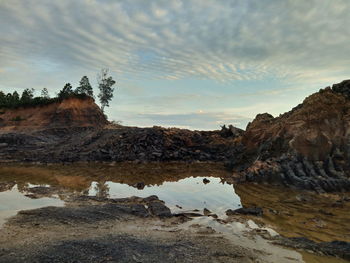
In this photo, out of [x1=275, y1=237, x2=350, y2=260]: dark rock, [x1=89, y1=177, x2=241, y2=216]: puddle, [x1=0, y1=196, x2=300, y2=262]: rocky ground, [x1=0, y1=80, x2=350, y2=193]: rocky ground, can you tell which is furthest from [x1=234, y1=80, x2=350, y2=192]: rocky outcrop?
[x1=0, y1=196, x2=300, y2=262]: rocky ground

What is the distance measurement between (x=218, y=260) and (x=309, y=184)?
12.7 meters

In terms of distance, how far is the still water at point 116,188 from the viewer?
1391cm

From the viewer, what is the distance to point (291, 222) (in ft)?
38.8

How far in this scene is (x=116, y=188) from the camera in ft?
59.5

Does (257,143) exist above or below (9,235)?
above

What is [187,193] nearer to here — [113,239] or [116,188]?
[116,188]

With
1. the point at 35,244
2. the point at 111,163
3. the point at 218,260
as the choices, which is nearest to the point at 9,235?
the point at 35,244

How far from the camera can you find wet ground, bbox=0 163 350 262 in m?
8.18

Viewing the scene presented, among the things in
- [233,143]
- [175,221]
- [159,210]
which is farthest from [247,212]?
[233,143]

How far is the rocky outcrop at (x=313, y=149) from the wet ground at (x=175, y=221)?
1.36 m

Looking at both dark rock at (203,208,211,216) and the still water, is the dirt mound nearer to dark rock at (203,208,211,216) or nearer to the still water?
the still water

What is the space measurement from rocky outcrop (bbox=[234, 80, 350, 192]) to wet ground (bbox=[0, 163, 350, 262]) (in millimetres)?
1362

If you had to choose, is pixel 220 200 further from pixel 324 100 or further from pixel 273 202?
pixel 324 100

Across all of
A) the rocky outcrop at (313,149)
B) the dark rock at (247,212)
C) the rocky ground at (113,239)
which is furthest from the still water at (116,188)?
the rocky outcrop at (313,149)
